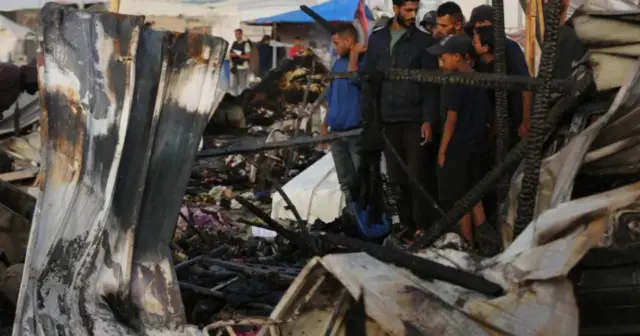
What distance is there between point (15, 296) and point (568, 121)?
2999mm

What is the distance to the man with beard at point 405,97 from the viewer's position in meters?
7.84

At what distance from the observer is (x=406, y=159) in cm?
812

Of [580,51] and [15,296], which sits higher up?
[580,51]

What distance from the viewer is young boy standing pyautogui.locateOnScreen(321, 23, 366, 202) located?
8.88 m

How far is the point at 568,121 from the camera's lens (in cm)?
443

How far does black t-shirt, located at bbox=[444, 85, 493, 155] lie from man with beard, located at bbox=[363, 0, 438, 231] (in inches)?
17.8

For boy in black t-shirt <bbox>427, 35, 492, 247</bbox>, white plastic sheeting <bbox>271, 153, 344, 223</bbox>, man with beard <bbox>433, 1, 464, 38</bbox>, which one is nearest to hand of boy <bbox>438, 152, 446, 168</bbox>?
boy in black t-shirt <bbox>427, 35, 492, 247</bbox>

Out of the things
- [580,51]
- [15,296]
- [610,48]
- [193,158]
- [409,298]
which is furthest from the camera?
[580,51]

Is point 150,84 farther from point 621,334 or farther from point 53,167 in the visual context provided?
point 621,334

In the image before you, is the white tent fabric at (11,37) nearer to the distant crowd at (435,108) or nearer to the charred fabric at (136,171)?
the distant crowd at (435,108)

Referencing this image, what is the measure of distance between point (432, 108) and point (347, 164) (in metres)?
1.42

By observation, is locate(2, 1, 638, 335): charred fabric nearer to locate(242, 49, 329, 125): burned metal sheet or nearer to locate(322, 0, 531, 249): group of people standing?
locate(322, 0, 531, 249): group of people standing

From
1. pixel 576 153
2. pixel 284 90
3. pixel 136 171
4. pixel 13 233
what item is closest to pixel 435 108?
pixel 13 233

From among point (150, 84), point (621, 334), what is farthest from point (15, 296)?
point (621, 334)
